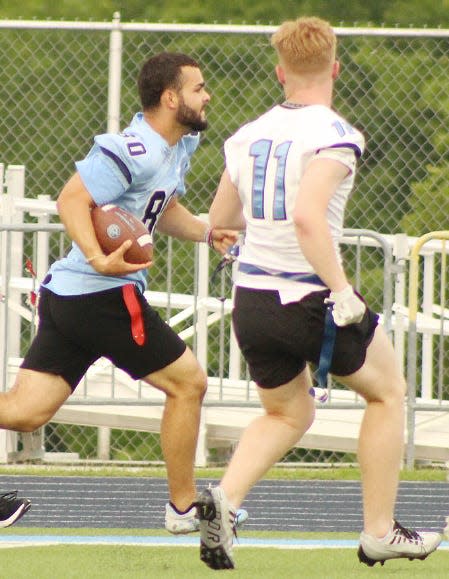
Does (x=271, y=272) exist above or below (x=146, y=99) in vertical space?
below

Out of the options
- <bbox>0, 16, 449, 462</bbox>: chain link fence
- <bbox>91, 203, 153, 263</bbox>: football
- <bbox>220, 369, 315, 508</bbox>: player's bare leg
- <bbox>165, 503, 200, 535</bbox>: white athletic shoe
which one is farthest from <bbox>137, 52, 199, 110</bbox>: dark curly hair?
<bbox>0, 16, 449, 462</bbox>: chain link fence

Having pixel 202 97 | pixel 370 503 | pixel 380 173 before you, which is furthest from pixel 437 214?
pixel 370 503

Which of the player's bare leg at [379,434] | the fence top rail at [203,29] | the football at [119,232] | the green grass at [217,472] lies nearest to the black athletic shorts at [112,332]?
the football at [119,232]

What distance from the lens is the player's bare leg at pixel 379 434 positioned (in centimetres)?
565

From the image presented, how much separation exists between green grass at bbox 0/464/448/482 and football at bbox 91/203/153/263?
3382 millimetres

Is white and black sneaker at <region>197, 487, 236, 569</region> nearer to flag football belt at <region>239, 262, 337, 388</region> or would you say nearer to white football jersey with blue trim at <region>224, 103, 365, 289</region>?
flag football belt at <region>239, 262, 337, 388</region>

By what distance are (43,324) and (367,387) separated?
1379mm

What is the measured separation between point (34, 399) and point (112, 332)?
16.2 inches

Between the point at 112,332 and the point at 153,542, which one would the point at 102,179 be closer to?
the point at 112,332

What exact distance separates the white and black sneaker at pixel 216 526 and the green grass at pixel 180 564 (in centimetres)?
7

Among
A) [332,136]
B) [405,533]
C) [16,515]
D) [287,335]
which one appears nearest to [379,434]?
[405,533]

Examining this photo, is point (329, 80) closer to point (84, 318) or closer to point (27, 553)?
point (84, 318)

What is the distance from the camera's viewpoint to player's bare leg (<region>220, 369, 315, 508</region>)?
18.8 feet

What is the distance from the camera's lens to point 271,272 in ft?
18.6
